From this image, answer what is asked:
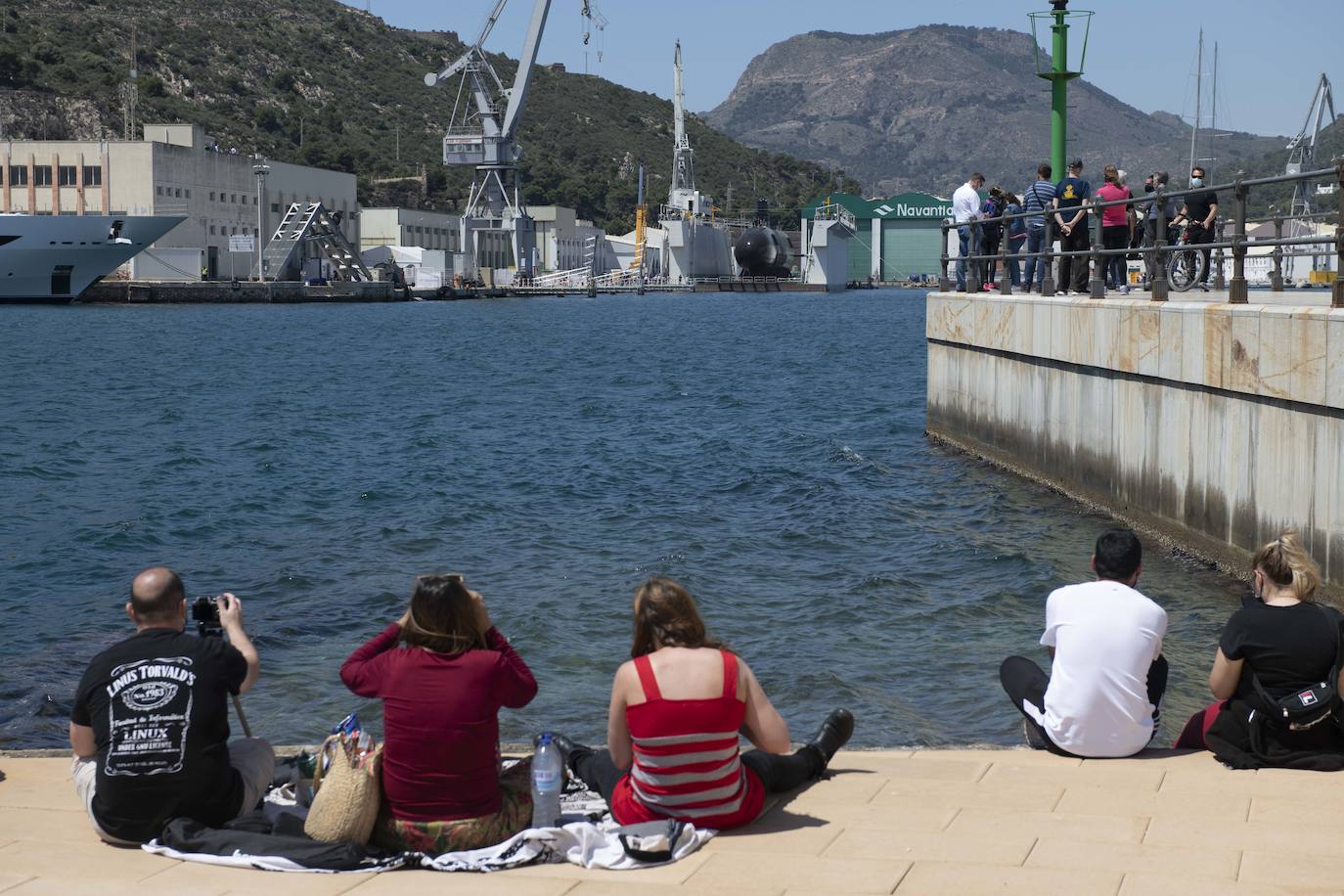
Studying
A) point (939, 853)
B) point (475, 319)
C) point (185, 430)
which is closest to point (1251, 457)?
point (939, 853)

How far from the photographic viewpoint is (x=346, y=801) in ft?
17.1

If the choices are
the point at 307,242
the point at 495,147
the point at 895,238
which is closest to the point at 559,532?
the point at 307,242

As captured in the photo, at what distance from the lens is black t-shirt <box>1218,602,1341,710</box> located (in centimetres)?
583

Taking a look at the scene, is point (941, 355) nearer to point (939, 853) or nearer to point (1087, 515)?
point (1087, 515)

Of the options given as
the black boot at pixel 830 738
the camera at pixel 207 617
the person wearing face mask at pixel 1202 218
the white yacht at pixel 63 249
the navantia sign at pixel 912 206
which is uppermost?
the navantia sign at pixel 912 206

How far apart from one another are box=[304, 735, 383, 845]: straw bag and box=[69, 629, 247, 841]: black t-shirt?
1.35ft

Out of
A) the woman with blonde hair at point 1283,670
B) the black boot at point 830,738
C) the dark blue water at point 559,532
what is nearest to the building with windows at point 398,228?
the dark blue water at point 559,532

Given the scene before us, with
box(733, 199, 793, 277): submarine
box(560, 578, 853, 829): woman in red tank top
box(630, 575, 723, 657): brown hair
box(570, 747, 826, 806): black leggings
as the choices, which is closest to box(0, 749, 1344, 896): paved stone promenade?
box(570, 747, 826, 806): black leggings

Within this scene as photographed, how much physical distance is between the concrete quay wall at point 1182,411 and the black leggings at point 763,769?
5067mm

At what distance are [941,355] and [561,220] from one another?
12874 cm

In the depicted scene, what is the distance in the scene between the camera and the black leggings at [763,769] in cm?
570

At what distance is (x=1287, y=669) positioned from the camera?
5891mm

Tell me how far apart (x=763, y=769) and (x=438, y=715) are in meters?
1.29

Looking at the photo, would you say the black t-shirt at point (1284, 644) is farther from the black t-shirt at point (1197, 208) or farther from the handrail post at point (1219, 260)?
the black t-shirt at point (1197, 208)
